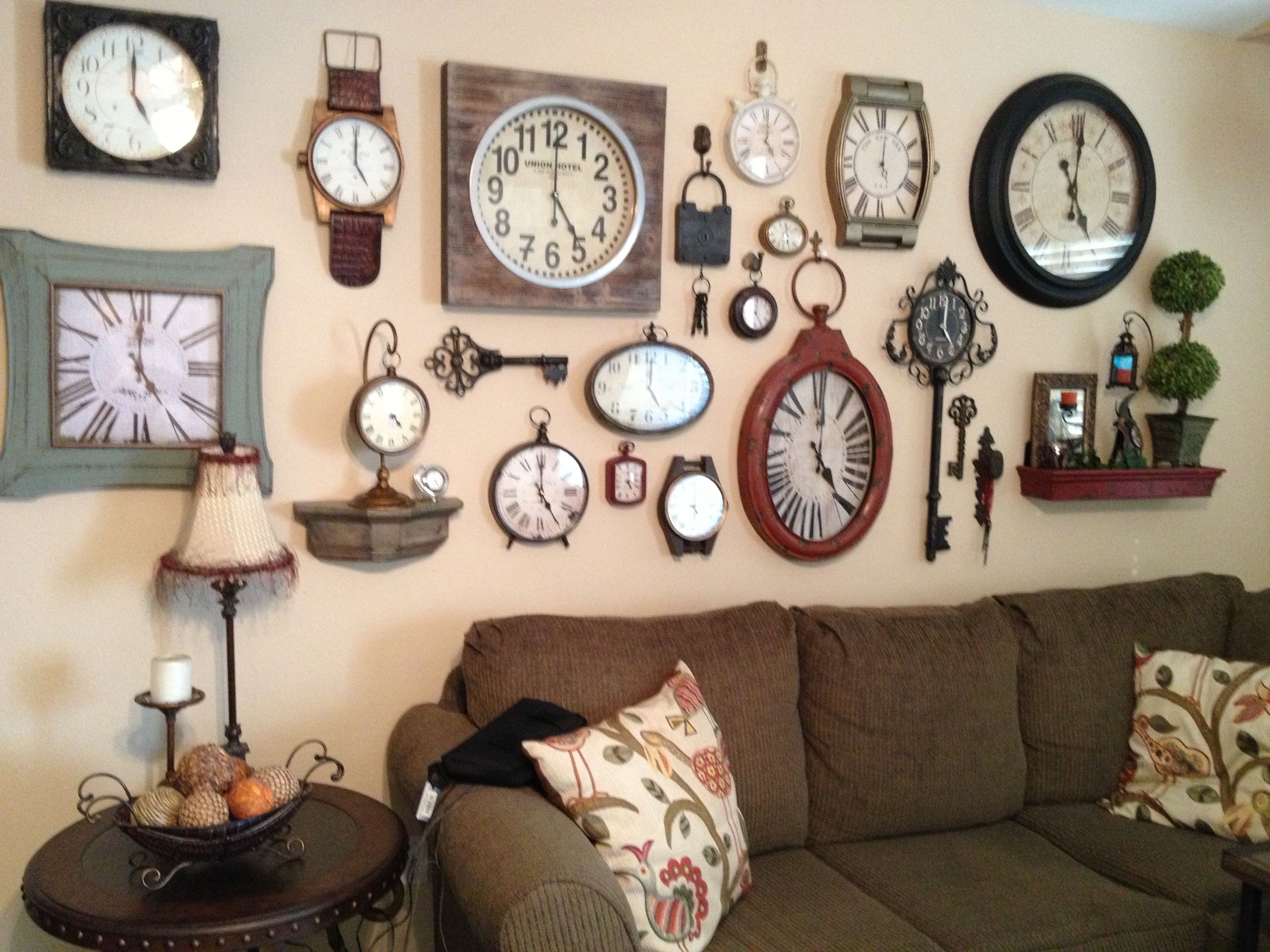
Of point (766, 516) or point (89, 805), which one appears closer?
point (89, 805)

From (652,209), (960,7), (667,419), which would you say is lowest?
(667,419)

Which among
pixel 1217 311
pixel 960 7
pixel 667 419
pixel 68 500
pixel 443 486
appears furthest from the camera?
pixel 1217 311

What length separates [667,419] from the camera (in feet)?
7.66

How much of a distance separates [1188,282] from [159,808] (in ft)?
8.70

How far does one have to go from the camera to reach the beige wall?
1951 millimetres

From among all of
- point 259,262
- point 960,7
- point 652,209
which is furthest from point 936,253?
point 259,262

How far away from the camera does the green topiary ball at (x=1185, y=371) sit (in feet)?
8.89

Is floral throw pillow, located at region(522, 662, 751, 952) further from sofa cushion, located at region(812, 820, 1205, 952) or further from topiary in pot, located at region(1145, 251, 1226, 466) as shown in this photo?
topiary in pot, located at region(1145, 251, 1226, 466)

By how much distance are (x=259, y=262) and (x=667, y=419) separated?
0.91m

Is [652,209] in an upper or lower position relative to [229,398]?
upper

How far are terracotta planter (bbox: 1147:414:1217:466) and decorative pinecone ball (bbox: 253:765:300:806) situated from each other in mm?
2327

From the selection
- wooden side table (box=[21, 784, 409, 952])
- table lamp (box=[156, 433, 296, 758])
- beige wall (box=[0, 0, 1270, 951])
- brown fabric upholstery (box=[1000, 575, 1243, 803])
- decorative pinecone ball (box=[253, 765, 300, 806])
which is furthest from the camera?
brown fabric upholstery (box=[1000, 575, 1243, 803])

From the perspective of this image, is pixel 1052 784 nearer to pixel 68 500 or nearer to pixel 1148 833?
pixel 1148 833

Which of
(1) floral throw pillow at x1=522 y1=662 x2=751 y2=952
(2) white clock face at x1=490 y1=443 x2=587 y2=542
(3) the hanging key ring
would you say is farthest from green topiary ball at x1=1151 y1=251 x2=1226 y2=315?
(1) floral throw pillow at x1=522 y1=662 x2=751 y2=952
